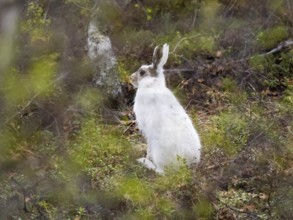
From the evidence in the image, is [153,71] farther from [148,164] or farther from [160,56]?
[148,164]

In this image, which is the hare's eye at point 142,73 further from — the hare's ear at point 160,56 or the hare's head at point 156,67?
the hare's ear at point 160,56

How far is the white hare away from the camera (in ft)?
19.8

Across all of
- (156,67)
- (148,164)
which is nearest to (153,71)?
(156,67)

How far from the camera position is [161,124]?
625cm

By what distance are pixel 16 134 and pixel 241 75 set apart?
6.94 metres

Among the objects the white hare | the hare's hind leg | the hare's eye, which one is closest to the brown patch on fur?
the white hare

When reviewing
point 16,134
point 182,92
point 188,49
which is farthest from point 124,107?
point 16,134

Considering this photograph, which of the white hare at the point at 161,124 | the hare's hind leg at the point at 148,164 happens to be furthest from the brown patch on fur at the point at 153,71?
the hare's hind leg at the point at 148,164

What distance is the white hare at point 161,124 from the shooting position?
602 centimetres

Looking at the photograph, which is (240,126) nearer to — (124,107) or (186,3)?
(124,107)

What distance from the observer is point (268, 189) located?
5.52 meters

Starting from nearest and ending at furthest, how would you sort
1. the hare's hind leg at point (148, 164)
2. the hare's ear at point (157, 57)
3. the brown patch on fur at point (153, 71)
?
the hare's hind leg at point (148, 164) < the hare's ear at point (157, 57) < the brown patch on fur at point (153, 71)

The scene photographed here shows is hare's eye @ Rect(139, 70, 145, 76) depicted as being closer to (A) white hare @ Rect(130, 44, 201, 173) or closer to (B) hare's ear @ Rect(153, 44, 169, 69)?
(A) white hare @ Rect(130, 44, 201, 173)

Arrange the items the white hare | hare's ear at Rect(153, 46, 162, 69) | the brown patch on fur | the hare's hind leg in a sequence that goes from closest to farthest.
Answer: the white hare
the hare's hind leg
hare's ear at Rect(153, 46, 162, 69)
the brown patch on fur
